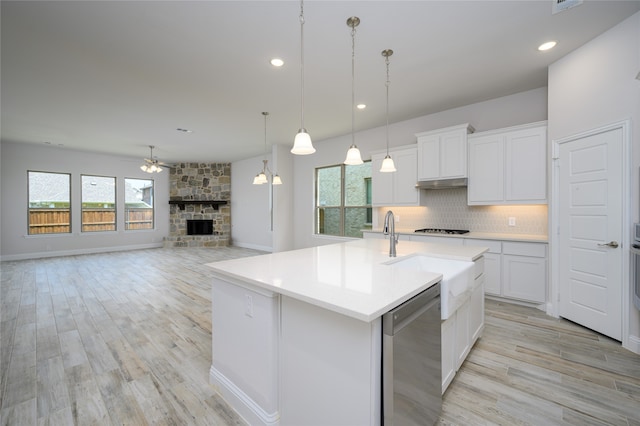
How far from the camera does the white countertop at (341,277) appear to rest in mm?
1182

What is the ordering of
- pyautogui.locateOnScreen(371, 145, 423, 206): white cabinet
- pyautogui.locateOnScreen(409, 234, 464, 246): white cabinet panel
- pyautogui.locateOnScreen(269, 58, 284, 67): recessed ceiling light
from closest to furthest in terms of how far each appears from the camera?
pyautogui.locateOnScreen(269, 58, 284, 67): recessed ceiling light
pyautogui.locateOnScreen(409, 234, 464, 246): white cabinet panel
pyautogui.locateOnScreen(371, 145, 423, 206): white cabinet

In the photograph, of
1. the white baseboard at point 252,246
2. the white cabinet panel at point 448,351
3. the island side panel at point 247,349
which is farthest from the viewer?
the white baseboard at point 252,246

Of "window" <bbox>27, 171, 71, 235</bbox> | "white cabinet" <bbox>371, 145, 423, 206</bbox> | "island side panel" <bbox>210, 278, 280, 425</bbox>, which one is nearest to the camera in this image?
"island side panel" <bbox>210, 278, 280, 425</bbox>

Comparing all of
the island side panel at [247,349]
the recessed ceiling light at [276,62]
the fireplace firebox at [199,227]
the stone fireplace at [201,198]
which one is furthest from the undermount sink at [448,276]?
the fireplace firebox at [199,227]

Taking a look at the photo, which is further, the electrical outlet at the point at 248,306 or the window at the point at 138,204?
the window at the point at 138,204

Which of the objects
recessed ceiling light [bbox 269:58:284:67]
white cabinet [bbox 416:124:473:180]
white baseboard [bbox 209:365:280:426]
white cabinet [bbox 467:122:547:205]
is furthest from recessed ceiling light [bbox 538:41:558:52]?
white baseboard [bbox 209:365:280:426]

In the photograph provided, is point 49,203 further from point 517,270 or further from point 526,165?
point 526,165

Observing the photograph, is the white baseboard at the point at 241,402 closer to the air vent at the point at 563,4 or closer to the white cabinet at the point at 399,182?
the air vent at the point at 563,4

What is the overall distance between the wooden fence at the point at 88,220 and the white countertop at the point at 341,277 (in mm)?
8431

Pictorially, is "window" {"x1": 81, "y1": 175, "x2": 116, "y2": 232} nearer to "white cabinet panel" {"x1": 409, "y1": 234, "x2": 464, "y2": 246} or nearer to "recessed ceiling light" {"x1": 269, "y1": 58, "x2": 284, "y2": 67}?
"recessed ceiling light" {"x1": 269, "y1": 58, "x2": 284, "y2": 67}

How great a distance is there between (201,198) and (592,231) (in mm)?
9816

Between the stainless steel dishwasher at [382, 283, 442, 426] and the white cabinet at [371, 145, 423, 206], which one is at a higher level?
the white cabinet at [371, 145, 423, 206]

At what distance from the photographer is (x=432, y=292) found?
150 centimetres

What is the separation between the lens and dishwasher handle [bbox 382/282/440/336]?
46.9 inches
